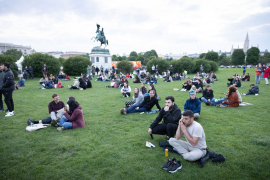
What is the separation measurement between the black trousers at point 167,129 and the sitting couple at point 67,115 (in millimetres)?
2738

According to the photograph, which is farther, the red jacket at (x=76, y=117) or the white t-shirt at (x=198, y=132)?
the red jacket at (x=76, y=117)

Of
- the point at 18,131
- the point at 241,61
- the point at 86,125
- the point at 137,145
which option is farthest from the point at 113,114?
the point at 241,61

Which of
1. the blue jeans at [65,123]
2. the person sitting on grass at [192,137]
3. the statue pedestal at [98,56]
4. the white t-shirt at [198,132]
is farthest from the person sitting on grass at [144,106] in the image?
the statue pedestal at [98,56]

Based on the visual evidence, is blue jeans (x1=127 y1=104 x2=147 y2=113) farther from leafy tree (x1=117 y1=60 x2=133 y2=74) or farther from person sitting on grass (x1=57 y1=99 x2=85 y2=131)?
leafy tree (x1=117 y1=60 x2=133 y2=74)

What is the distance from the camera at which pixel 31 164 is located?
3709mm

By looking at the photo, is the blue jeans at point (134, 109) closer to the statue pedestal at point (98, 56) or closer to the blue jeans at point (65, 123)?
the blue jeans at point (65, 123)

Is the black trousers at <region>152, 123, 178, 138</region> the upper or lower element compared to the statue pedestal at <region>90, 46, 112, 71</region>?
lower

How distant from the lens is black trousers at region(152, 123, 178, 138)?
4449 millimetres

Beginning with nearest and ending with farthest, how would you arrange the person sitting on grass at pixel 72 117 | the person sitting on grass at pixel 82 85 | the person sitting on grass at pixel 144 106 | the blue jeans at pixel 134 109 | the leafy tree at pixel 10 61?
the person sitting on grass at pixel 72 117, the person sitting on grass at pixel 144 106, the blue jeans at pixel 134 109, the person sitting on grass at pixel 82 85, the leafy tree at pixel 10 61

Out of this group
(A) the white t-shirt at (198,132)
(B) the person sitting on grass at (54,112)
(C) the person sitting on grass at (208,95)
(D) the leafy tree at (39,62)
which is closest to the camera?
(A) the white t-shirt at (198,132)

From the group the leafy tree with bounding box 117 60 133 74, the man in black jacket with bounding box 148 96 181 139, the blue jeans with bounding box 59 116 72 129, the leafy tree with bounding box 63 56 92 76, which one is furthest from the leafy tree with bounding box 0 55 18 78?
the man in black jacket with bounding box 148 96 181 139

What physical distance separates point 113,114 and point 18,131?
3592 millimetres

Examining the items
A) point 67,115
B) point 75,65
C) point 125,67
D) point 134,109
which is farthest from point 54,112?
point 125,67

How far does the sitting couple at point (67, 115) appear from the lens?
5.50 metres
